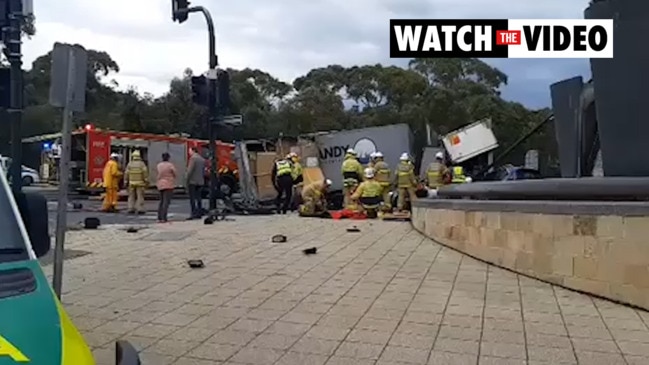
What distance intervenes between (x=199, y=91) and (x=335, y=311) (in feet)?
32.4

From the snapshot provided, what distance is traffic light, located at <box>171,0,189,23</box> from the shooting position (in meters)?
15.7

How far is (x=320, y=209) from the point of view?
18406 millimetres

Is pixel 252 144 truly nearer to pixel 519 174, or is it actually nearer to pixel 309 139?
pixel 309 139

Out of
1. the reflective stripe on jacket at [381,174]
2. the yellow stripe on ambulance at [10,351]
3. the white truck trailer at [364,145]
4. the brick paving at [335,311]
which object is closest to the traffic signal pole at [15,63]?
the brick paving at [335,311]

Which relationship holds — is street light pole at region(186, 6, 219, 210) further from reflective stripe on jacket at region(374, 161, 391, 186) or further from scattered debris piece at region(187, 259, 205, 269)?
scattered debris piece at region(187, 259, 205, 269)

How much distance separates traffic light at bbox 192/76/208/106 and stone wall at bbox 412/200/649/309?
7209 millimetres

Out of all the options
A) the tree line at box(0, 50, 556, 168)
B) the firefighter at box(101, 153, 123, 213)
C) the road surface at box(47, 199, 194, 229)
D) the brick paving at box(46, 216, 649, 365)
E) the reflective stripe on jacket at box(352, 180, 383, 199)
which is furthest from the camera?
the tree line at box(0, 50, 556, 168)

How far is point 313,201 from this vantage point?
18.5m

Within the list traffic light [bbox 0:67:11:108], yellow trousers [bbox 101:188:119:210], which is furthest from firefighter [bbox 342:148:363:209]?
traffic light [bbox 0:67:11:108]

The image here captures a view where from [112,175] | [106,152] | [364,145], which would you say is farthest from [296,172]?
[106,152]

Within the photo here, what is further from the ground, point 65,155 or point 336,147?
point 336,147

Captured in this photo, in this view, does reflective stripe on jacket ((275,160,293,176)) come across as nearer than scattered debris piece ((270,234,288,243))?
No

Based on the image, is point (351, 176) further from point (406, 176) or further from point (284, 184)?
point (284, 184)

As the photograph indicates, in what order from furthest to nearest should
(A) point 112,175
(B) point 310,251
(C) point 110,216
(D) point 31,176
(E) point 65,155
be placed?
(D) point 31,176, (A) point 112,175, (C) point 110,216, (B) point 310,251, (E) point 65,155
